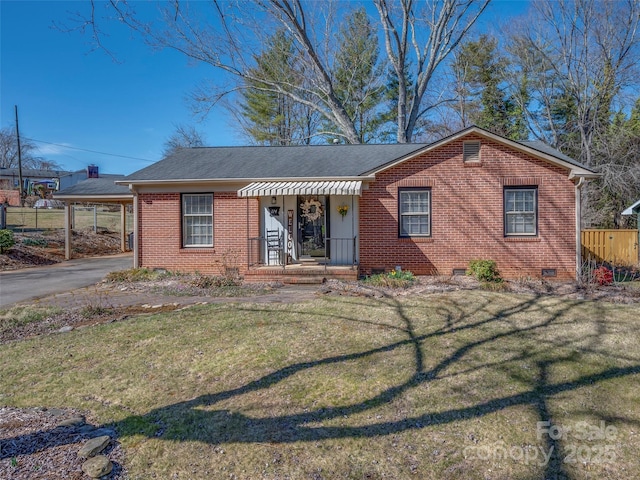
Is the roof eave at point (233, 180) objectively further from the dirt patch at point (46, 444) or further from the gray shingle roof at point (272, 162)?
the dirt patch at point (46, 444)

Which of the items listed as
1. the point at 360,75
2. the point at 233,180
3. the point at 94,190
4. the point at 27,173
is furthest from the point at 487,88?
the point at 27,173

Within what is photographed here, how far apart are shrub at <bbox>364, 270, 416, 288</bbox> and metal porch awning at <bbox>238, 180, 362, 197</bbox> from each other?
7.88 ft

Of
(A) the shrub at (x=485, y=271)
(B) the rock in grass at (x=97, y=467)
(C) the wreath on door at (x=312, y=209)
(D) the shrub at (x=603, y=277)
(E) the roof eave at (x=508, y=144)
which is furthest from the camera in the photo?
(C) the wreath on door at (x=312, y=209)

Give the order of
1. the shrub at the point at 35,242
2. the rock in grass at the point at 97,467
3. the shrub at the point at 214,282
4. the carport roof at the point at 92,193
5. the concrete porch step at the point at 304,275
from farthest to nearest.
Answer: the shrub at the point at 35,242, the carport roof at the point at 92,193, the concrete porch step at the point at 304,275, the shrub at the point at 214,282, the rock in grass at the point at 97,467

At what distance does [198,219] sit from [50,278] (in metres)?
5.20

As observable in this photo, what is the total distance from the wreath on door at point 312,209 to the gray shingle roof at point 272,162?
2.68 feet

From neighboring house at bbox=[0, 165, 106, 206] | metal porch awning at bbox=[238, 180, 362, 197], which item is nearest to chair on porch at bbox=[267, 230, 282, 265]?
metal porch awning at bbox=[238, 180, 362, 197]

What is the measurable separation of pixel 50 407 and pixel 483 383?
15.6 feet

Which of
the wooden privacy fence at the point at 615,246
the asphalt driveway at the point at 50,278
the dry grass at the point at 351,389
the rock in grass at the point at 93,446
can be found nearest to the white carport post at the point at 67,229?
the asphalt driveway at the point at 50,278

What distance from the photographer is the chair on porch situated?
12.4m

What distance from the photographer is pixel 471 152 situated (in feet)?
38.0

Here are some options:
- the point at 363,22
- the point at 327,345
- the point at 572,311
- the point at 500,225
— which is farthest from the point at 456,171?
the point at 363,22

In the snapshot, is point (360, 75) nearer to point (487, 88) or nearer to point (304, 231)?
point (487, 88)

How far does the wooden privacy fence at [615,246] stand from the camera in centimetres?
1466
